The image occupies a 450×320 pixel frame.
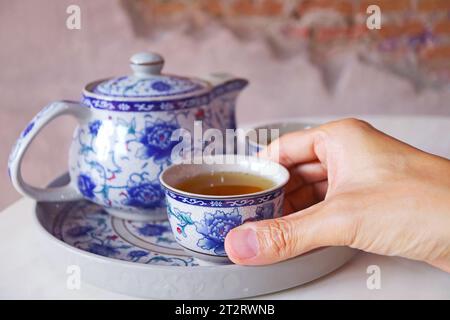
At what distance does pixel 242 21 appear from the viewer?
172cm

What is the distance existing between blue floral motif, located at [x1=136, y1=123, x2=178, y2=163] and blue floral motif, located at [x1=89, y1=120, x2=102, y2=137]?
0.06 meters

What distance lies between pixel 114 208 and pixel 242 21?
3.49ft

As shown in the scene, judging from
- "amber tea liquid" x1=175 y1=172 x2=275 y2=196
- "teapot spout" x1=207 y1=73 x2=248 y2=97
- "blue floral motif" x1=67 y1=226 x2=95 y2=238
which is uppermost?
"teapot spout" x1=207 y1=73 x2=248 y2=97

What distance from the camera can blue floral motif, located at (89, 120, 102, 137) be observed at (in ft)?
2.46

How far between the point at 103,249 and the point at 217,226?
0.54 ft

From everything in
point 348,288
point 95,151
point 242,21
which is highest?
point 242,21

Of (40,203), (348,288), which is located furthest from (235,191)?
(40,203)

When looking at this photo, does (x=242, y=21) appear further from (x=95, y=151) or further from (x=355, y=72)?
(x=95, y=151)

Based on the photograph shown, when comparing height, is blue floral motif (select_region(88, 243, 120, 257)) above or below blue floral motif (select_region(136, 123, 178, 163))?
below

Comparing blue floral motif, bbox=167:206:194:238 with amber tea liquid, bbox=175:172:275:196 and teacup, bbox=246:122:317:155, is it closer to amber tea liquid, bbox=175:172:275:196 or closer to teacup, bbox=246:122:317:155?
amber tea liquid, bbox=175:172:275:196

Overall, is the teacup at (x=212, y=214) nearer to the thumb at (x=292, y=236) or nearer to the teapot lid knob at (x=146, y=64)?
the thumb at (x=292, y=236)

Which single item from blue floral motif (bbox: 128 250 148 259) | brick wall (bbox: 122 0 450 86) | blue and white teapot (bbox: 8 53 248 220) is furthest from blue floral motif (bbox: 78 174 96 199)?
brick wall (bbox: 122 0 450 86)

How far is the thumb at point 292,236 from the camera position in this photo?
22.6 inches

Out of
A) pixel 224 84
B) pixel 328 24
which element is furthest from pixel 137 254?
pixel 328 24
